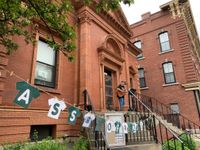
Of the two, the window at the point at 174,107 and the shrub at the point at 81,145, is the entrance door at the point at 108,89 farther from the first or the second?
the window at the point at 174,107

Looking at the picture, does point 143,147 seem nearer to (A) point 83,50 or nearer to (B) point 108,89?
(B) point 108,89

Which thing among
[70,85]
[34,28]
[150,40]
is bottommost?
[70,85]

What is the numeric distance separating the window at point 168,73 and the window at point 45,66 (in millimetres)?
13981

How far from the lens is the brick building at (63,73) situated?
6109mm

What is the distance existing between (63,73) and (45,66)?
3.04ft

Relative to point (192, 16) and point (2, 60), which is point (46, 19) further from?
point (192, 16)

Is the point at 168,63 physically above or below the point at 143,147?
above

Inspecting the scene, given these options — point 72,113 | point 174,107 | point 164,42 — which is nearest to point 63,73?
point 72,113

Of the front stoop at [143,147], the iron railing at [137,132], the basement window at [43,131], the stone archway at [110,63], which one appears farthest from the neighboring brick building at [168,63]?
the basement window at [43,131]

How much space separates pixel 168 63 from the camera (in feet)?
63.3

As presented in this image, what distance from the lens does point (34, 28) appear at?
7.64 m

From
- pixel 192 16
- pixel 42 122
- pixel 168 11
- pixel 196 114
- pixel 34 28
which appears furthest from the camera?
pixel 192 16

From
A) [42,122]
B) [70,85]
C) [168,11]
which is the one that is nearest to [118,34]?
[70,85]

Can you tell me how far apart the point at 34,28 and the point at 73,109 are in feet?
13.3
